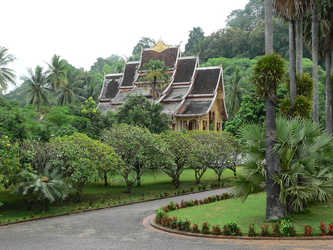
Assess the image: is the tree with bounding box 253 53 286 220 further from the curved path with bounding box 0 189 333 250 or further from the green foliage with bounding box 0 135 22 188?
the green foliage with bounding box 0 135 22 188

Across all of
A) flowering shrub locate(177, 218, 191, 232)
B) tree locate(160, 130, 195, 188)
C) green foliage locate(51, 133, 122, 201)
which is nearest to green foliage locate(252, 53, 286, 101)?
flowering shrub locate(177, 218, 191, 232)

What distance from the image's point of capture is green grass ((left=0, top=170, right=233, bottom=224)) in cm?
1691

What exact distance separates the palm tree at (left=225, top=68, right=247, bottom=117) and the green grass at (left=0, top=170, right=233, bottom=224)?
75.9 feet

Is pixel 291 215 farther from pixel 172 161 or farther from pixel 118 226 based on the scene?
pixel 172 161

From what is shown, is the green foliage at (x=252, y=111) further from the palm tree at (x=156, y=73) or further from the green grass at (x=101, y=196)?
the green grass at (x=101, y=196)

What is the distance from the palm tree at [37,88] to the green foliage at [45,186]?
31.0 metres

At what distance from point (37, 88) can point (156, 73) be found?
17404 millimetres

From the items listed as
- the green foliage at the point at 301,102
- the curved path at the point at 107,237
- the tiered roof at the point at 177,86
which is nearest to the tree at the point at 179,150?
the curved path at the point at 107,237

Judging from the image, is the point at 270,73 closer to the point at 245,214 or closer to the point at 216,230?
the point at 245,214

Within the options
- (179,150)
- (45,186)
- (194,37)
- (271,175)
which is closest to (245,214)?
(271,175)

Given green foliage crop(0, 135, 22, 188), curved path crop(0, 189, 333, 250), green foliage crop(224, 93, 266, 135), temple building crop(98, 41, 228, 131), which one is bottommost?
curved path crop(0, 189, 333, 250)

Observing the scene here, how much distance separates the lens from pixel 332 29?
22.7m

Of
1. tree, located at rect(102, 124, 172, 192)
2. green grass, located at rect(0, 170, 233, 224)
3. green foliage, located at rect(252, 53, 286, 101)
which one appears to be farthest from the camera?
tree, located at rect(102, 124, 172, 192)

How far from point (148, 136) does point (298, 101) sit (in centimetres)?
890
